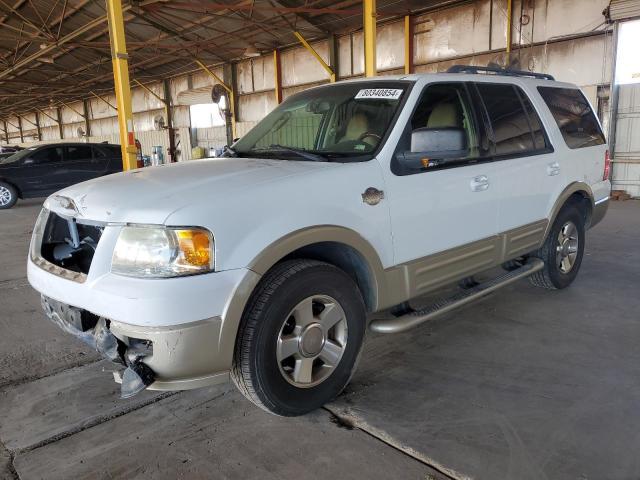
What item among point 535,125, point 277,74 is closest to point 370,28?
point 535,125

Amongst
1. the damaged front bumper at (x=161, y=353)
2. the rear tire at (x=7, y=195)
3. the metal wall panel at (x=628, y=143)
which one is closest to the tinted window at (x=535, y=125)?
the damaged front bumper at (x=161, y=353)

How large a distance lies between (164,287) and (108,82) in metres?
26.7

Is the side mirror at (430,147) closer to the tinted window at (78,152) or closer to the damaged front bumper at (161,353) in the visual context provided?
the damaged front bumper at (161,353)

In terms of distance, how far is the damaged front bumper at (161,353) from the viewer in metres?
2.01

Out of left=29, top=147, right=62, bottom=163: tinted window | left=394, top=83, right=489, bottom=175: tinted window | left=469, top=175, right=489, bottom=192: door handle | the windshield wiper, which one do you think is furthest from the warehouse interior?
left=29, top=147, right=62, bottom=163: tinted window

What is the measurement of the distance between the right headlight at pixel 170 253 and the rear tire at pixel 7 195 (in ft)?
39.9

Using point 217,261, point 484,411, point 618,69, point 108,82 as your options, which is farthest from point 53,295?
point 108,82

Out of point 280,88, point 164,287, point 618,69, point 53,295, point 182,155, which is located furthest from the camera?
point 182,155

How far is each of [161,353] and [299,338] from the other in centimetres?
67

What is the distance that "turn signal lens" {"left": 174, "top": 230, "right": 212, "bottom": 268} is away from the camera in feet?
6.73

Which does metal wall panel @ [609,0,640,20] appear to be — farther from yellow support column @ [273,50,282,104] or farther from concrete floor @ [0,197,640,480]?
yellow support column @ [273,50,282,104]

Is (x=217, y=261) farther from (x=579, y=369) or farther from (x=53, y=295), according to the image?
(x=579, y=369)

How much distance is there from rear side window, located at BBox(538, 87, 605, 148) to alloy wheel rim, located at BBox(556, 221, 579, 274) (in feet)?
2.39

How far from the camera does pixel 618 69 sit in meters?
10.4
